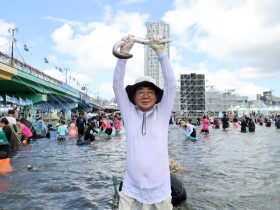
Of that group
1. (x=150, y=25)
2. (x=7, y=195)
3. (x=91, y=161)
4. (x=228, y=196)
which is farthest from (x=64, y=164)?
(x=150, y=25)

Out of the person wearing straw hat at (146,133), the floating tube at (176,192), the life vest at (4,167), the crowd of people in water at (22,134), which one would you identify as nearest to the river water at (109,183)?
the floating tube at (176,192)

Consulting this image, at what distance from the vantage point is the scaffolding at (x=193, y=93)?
81.1 metres

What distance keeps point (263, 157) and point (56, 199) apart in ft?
29.5

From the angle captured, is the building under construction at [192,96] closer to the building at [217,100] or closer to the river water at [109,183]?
the building at [217,100]

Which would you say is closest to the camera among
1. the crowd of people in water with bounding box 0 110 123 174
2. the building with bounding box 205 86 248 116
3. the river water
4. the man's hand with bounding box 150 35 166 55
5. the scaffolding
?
the man's hand with bounding box 150 35 166 55

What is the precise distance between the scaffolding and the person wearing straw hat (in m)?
79.2

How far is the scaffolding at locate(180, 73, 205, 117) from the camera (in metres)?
81.1

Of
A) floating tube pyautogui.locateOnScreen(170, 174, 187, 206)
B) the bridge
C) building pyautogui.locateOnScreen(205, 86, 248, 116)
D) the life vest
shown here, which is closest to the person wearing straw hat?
floating tube pyautogui.locateOnScreen(170, 174, 187, 206)

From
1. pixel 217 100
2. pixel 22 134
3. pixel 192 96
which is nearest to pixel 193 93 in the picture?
pixel 192 96

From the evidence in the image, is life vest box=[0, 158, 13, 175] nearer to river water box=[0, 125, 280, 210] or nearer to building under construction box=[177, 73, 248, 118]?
river water box=[0, 125, 280, 210]

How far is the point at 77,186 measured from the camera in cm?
769

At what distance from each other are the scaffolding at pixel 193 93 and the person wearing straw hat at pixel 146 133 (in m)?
79.2

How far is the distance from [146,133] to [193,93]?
81.2m

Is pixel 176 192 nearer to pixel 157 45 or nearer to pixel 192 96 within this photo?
pixel 157 45
